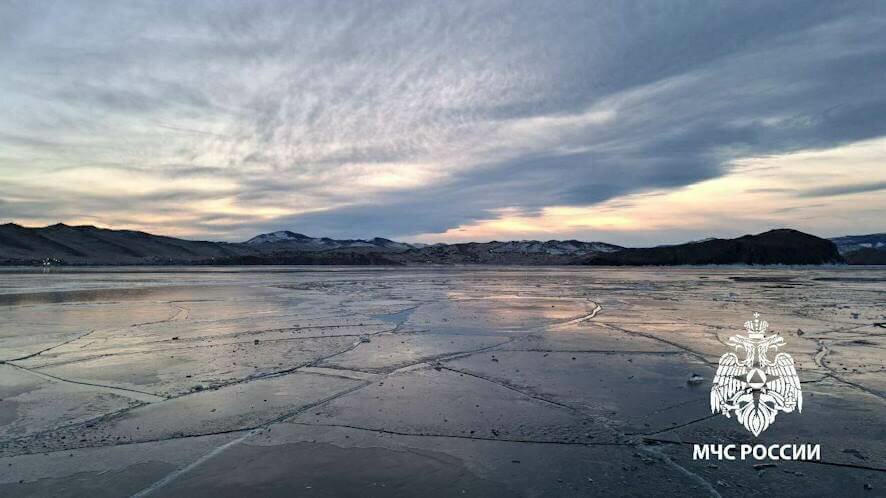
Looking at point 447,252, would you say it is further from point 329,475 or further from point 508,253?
point 329,475

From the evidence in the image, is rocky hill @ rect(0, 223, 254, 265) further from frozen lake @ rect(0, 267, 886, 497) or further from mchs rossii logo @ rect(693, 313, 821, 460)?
mchs rossii logo @ rect(693, 313, 821, 460)

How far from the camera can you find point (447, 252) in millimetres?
147125

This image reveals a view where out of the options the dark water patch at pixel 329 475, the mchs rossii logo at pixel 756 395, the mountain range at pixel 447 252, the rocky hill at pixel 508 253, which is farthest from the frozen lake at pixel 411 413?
the rocky hill at pixel 508 253

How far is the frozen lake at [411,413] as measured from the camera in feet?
12.6

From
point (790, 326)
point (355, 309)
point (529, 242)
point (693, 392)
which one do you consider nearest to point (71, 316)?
point (355, 309)

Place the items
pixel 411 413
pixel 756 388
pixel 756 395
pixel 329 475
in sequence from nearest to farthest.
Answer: pixel 329 475
pixel 411 413
pixel 756 395
pixel 756 388

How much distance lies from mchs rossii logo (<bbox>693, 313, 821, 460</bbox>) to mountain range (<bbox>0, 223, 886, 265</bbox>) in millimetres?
101649

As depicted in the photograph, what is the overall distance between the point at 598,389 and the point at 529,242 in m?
158

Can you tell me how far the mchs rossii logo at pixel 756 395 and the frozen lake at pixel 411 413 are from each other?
14 cm

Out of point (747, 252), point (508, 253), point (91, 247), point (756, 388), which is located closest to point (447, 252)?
point (508, 253)

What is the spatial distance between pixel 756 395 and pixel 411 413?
13.8 feet

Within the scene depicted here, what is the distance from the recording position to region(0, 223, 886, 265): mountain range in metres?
105

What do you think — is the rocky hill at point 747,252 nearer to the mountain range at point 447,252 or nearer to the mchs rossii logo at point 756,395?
the mountain range at point 447,252

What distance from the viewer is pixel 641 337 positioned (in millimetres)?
10578
